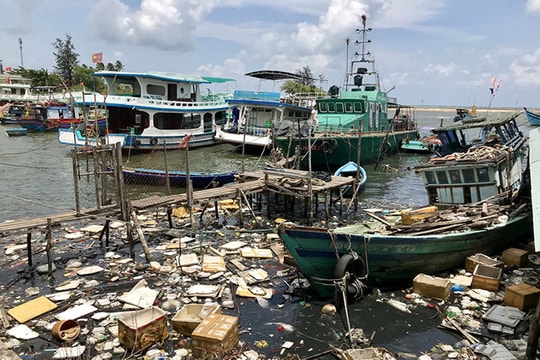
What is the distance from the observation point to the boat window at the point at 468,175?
1284 cm

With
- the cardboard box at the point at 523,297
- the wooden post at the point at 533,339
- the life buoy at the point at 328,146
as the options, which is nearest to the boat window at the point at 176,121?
the life buoy at the point at 328,146

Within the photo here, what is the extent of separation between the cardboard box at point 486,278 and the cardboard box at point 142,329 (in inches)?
252

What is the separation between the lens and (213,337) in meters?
5.99

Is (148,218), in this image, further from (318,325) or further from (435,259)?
(435,259)

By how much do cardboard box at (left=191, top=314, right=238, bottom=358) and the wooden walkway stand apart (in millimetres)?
4964

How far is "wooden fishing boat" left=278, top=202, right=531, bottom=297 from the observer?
306 inches

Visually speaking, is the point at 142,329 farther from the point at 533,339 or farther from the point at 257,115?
the point at 257,115

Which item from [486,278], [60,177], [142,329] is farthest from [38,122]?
[486,278]

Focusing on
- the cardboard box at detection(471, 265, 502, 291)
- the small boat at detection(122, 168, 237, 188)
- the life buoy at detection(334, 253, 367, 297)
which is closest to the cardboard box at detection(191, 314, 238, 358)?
the life buoy at detection(334, 253, 367, 297)

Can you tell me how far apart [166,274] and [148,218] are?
493cm

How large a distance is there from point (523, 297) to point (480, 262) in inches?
73.2

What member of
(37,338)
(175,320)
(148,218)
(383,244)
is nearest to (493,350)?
(383,244)

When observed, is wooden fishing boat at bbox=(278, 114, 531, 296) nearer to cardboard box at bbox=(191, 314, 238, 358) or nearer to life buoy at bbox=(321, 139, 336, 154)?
cardboard box at bbox=(191, 314, 238, 358)

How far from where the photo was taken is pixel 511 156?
45.0ft
